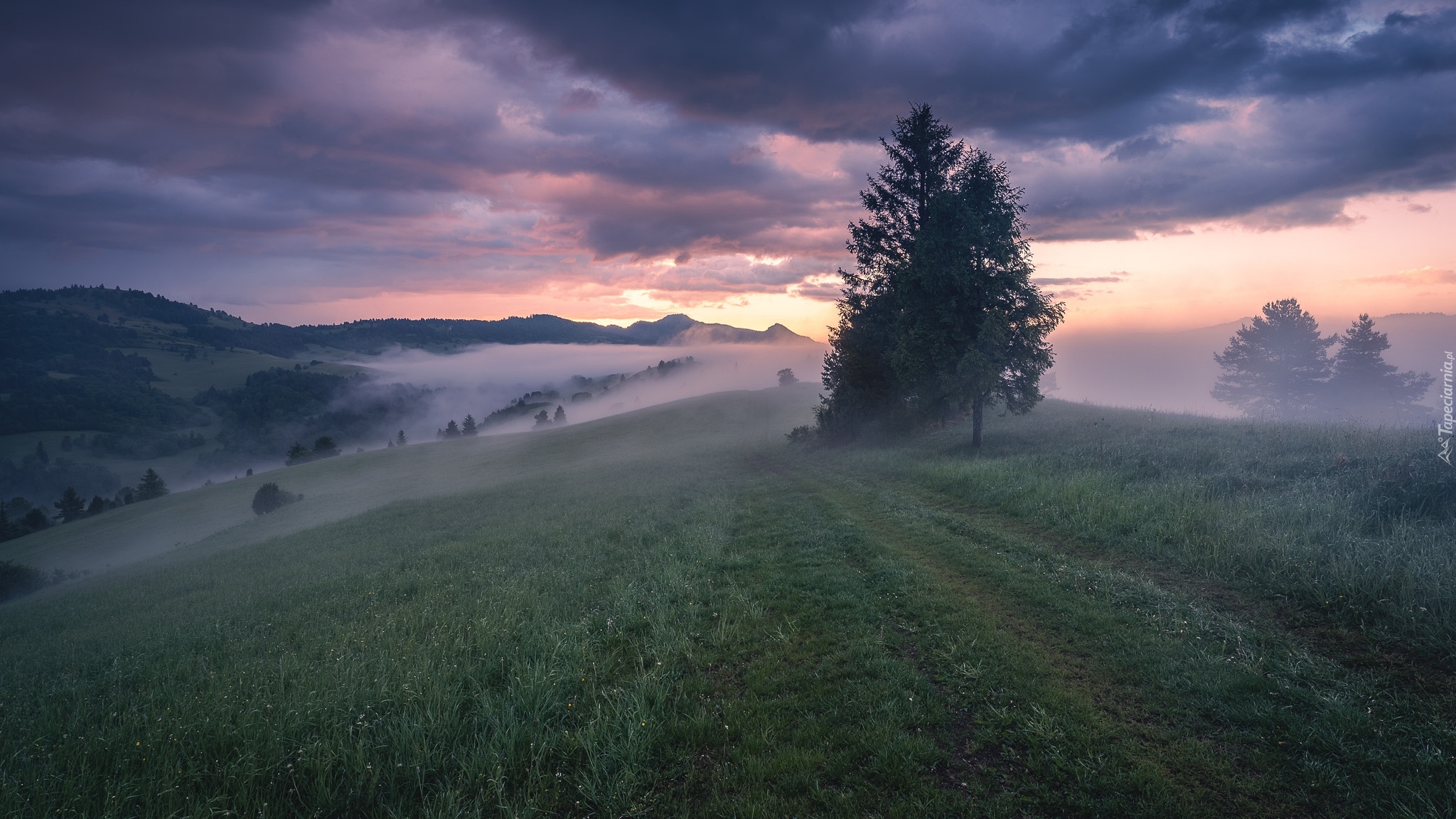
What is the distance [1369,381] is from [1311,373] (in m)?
4.07

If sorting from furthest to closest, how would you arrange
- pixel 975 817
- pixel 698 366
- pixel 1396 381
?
1. pixel 698 366
2. pixel 1396 381
3. pixel 975 817

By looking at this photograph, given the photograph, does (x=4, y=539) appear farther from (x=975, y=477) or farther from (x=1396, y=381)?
(x=1396, y=381)

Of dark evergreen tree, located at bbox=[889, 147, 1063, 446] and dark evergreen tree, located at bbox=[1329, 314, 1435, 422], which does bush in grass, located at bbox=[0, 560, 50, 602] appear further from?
dark evergreen tree, located at bbox=[1329, 314, 1435, 422]

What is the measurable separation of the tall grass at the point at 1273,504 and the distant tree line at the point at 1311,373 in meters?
46.9

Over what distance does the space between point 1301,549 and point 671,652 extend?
1142 cm

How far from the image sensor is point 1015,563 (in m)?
11.0

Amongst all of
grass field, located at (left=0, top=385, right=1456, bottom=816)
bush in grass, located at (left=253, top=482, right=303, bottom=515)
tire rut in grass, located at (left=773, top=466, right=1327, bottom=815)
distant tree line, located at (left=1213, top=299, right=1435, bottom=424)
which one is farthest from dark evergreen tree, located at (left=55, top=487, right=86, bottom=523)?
distant tree line, located at (left=1213, top=299, right=1435, bottom=424)

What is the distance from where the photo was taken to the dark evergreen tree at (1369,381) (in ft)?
171

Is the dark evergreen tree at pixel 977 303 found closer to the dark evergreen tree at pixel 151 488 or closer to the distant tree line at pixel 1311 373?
the distant tree line at pixel 1311 373

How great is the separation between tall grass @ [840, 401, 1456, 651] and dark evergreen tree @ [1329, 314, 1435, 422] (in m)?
50.9

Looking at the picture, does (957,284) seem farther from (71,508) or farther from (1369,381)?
(71,508)

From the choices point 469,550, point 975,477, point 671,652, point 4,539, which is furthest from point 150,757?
point 4,539

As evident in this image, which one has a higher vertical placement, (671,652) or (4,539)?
(671,652)

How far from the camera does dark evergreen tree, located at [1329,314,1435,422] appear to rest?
52188mm
